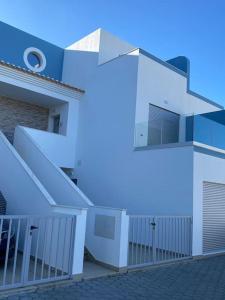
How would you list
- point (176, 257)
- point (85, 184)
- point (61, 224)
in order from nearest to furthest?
point (61, 224) < point (176, 257) < point (85, 184)

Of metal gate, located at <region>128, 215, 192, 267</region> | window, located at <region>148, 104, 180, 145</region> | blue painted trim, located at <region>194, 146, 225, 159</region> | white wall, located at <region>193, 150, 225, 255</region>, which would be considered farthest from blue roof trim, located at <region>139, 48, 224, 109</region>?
metal gate, located at <region>128, 215, 192, 267</region>

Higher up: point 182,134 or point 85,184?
point 182,134

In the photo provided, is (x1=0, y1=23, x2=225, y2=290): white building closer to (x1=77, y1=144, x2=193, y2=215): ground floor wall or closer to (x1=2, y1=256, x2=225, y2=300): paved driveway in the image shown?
(x1=77, y1=144, x2=193, y2=215): ground floor wall

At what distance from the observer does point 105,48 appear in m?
14.7

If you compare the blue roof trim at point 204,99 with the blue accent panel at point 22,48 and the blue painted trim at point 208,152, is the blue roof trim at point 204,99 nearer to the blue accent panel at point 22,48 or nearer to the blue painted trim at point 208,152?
the blue painted trim at point 208,152

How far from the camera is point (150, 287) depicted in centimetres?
621

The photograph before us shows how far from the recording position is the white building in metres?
8.74

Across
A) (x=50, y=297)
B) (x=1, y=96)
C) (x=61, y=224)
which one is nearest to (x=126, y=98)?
(x=1, y=96)

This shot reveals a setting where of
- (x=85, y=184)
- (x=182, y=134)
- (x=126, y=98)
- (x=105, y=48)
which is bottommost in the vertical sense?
(x=85, y=184)

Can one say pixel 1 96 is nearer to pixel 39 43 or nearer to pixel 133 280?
pixel 39 43

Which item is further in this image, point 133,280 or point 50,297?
point 133,280

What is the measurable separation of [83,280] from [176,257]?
11.7ft

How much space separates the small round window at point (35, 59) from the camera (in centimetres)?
1507

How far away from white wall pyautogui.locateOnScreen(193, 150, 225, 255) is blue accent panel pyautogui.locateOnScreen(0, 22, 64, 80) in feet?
30.1
